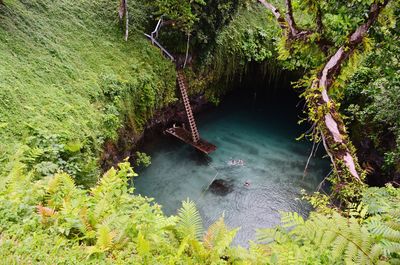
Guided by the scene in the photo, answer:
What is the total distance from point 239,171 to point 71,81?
17.9 feet

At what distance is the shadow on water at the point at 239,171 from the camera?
9242 millimetres

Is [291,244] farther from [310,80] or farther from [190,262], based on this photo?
Result: [310,80]

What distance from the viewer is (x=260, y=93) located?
1574 cm

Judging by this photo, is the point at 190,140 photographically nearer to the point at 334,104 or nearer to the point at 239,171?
the point at 239,171

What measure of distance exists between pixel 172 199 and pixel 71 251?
19.4 feet

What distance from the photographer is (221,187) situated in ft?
32.5

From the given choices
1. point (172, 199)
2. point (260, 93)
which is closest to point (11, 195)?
point (172, 199)

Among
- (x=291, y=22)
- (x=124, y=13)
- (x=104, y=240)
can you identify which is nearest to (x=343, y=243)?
(x=104, y=240)

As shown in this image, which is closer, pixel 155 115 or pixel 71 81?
pixel 71 81

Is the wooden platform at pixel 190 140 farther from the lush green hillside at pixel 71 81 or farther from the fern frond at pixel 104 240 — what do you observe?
the fern frond at pixel 104 240

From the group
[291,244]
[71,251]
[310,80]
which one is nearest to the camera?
[71,251]

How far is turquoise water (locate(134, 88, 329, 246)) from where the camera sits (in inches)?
363

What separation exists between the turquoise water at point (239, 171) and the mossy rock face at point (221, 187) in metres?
0.10

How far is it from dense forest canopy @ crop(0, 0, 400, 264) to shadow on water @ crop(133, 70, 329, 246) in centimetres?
76
